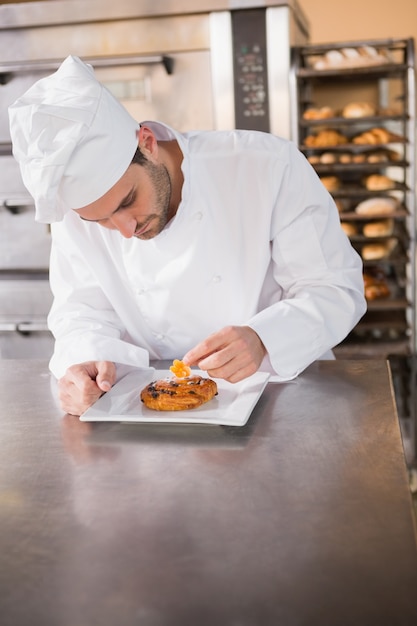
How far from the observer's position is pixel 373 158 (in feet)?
10.8

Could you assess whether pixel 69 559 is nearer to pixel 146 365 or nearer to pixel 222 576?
pixel 222 576

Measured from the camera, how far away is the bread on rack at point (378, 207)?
10.5 ft

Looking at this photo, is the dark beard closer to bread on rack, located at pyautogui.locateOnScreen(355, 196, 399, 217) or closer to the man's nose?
the man's nose

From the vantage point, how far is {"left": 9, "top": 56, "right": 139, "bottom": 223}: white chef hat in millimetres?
1453

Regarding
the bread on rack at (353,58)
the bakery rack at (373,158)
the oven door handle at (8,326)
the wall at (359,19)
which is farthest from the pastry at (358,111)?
the oven door handle at (8,326)

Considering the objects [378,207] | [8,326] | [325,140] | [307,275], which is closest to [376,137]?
[325,140]

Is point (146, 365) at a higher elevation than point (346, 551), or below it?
below

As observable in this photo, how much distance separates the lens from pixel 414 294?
10.7 ft

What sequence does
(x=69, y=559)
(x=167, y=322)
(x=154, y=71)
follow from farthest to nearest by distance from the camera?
(x=154, y=71), (x=167, y=322), (x=69, y=559)

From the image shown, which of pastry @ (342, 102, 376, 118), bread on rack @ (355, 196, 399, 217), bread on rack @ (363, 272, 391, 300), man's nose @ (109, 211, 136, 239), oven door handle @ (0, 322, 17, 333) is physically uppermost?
pastry @ (342, 102, 376, 118)

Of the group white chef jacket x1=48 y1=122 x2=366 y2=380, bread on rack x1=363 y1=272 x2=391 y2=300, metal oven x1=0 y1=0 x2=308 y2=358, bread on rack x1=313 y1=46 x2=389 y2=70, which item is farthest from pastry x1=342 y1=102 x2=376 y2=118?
white chef jacket x1=48 y1=122 x2=366 y2=380

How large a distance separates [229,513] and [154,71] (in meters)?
2.54

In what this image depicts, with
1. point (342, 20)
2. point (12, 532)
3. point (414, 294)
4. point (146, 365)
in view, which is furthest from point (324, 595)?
point (342, 20)

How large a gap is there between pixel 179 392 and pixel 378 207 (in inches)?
82.9
